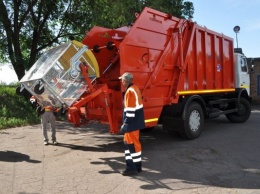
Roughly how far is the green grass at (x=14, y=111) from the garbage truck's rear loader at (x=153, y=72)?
187 inches

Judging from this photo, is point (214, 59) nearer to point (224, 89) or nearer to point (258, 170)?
point (224, 89)

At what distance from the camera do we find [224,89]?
9.28m

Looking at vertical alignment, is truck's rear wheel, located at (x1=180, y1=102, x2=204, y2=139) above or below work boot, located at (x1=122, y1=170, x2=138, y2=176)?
above

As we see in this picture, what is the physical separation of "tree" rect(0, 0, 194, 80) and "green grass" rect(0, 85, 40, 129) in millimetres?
1080

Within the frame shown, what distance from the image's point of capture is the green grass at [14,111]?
10.7m

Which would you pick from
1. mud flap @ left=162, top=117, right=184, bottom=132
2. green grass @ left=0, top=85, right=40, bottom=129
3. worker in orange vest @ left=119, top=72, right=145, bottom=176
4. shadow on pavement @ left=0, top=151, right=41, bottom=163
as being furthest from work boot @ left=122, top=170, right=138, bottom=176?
green grass @ left=0, top=85, right=40, bottom=129

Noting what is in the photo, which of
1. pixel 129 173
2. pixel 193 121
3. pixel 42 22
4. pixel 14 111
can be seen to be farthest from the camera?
pixel 42 22

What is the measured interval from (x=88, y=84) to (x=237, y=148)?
3.40m

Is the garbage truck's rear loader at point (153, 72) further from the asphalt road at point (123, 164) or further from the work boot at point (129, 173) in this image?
the work boot at point (129, 173)

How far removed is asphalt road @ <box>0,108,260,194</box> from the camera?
444cm

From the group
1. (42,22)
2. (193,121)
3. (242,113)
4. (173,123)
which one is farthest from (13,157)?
(42,22)

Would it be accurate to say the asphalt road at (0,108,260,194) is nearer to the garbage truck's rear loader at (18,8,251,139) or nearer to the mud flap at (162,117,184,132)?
the mud flap at (162,117,184,132)

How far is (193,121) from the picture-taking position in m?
7.52

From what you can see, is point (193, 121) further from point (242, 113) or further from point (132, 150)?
point (242, 113)
